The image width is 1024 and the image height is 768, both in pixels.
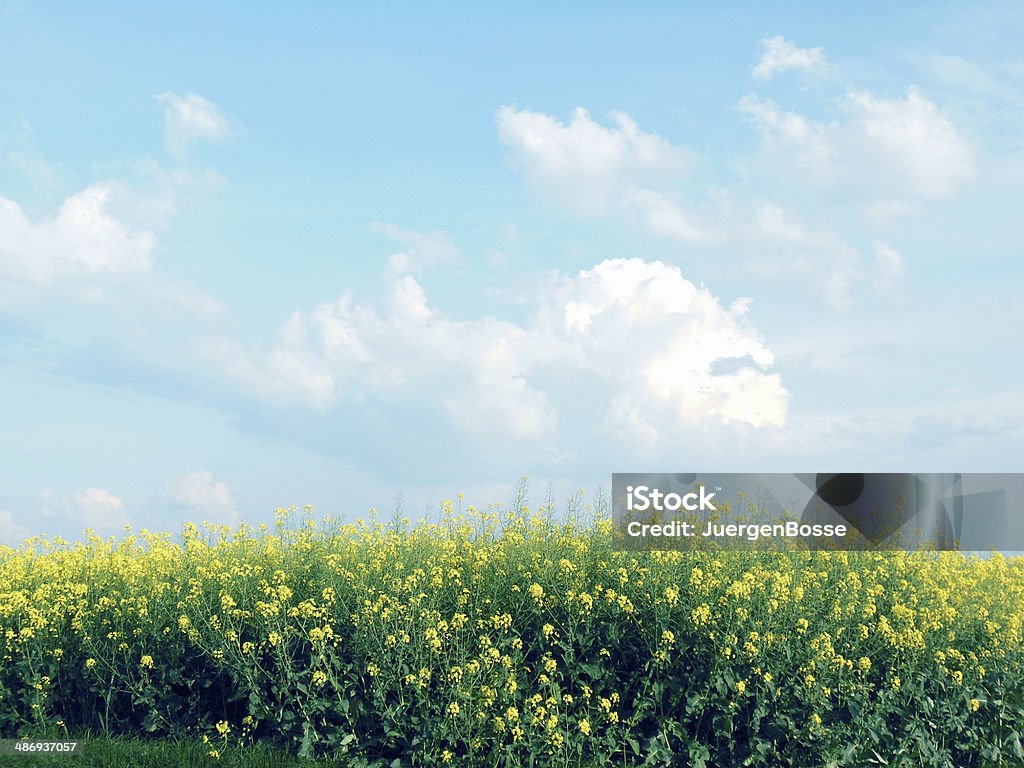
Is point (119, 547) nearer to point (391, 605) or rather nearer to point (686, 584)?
point (391, 605)

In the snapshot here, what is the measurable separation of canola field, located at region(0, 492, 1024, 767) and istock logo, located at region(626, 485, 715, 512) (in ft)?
2.45

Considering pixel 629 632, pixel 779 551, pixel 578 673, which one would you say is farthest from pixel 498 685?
pixel 779 551

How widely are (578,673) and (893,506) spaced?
550cm

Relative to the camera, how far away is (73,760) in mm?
7625

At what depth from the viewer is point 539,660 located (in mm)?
7328

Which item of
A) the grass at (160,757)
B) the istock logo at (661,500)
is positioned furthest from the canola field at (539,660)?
the istock logo at (661,500)

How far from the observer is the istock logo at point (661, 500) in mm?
9133
